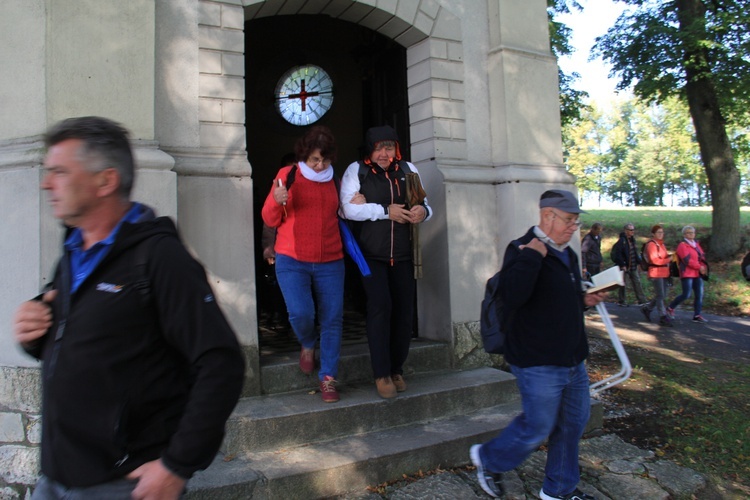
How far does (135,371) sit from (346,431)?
2.89 meters

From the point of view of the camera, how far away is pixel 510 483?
12.8ft

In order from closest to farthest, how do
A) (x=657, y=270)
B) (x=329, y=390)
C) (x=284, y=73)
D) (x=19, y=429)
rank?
(x=19, y=429), (x=329, y=390), (x=284, y=73), (x=657, y=270)

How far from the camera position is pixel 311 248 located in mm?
4426

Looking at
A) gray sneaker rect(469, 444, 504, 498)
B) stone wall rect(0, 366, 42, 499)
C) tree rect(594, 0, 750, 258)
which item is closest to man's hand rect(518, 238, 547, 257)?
gray sneaker rect(469, 444, 504, 498)

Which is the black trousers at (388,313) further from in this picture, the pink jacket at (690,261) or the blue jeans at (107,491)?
the pink jacket at (690,261)

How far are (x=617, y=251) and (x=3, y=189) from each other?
11.9m

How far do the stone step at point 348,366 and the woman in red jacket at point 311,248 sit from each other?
14.2 inches

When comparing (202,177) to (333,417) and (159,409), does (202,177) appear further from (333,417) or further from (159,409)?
(159,409)

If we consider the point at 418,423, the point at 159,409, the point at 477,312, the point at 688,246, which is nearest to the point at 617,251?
the point at 688,246

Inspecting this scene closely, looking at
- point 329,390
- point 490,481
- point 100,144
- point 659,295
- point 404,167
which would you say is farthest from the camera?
point 659,295

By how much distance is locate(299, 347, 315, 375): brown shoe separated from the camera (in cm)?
467

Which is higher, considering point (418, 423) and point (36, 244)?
point (36, 244)

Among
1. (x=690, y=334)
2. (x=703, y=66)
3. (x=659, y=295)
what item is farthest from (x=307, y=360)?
(x=703, y=66)

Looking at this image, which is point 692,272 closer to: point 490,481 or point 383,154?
point 383,154
